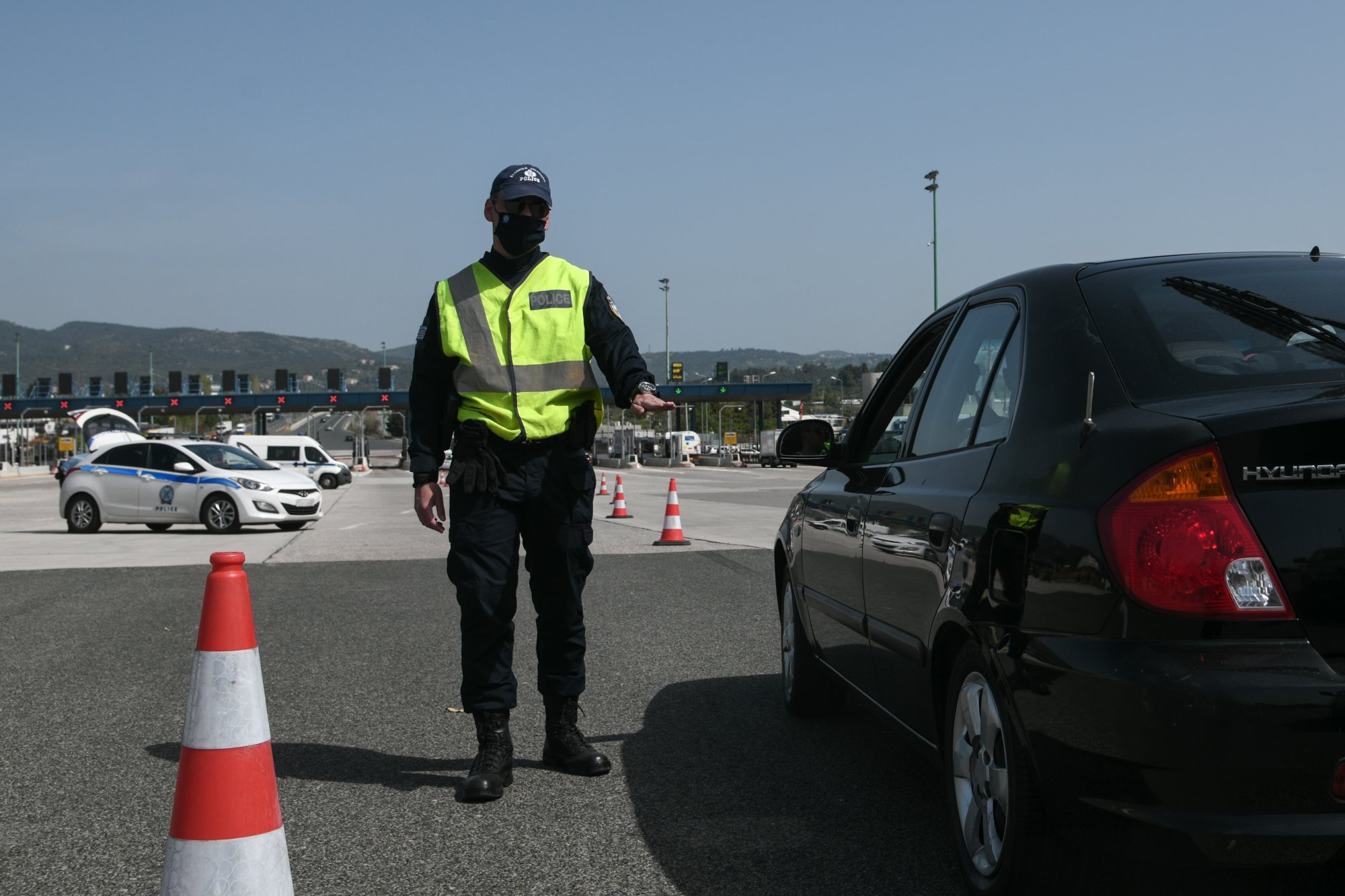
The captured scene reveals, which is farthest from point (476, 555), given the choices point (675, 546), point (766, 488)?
point (766, 488)

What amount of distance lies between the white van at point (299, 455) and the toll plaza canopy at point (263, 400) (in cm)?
5267

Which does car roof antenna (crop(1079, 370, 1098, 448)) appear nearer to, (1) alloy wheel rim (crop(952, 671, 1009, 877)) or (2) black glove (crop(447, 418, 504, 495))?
(1) alloy wheel rim (crop(952, 671, 1009, 877))

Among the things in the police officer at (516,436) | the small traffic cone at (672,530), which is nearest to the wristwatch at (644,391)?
the police officer at (516,436)

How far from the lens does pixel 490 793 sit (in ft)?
13.7

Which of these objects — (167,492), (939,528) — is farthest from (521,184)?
(167,492)

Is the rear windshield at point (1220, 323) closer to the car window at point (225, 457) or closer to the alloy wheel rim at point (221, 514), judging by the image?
the alloy wheel rim at point (221, 514)

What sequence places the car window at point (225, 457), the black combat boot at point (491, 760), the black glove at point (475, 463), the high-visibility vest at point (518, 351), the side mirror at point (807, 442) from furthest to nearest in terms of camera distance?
the car window at point (225, 457), the side mirror at point (807, 442), the high-visibility vest at point (518, 351), the black glove at point (475, 463), the black combat boot at point (491, 760)

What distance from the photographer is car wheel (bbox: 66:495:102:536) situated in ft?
62.8

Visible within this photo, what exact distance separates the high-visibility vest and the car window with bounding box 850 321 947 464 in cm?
95

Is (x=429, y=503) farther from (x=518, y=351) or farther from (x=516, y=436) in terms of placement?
(x=518, y=351)

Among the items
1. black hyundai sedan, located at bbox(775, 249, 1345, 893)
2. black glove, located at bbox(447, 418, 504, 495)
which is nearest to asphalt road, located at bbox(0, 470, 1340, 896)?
black hyundai sedan, located at bbox(775, 249, 1345, 893)

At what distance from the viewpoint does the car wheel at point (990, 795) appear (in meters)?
2.80

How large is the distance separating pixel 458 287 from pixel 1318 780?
3.05 meters

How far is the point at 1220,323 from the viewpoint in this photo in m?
3.10
